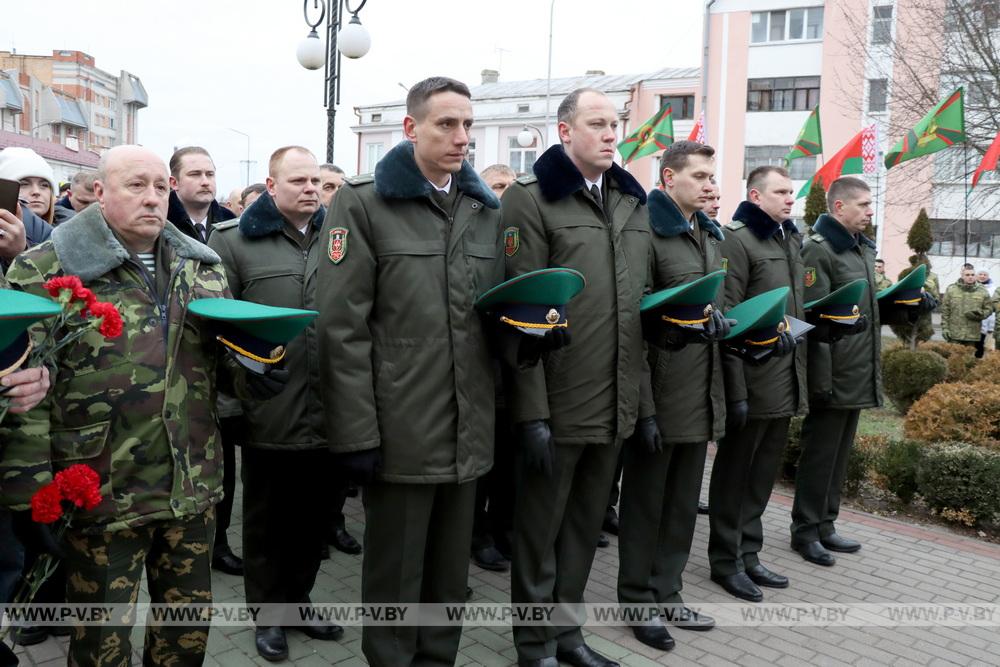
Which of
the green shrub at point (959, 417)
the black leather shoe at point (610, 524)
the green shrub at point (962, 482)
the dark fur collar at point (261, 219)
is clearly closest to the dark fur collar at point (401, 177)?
the dark fur collar at point (261, 219)

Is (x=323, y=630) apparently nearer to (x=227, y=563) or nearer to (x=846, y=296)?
(x=227, y=563)

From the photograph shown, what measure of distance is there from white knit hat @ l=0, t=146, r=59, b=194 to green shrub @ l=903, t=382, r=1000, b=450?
692cm

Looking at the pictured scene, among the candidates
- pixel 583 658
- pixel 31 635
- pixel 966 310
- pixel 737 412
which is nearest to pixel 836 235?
pixel 737 412

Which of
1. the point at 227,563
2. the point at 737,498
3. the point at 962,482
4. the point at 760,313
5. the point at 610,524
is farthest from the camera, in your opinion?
the point at 962,482

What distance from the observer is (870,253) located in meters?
5.73

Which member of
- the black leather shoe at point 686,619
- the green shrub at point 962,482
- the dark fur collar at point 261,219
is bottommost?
the black leather shoe at point 686,619

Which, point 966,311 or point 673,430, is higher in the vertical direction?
point 966,311

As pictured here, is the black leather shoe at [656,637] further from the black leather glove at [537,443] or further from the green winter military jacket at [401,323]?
the green winter military jacket at [401,323]

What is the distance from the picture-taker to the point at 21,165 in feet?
14.1

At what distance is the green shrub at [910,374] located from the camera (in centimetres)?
1019

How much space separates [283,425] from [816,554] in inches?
146

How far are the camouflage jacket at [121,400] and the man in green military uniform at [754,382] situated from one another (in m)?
3.06

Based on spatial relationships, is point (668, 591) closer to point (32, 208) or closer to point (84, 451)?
point (84, 451)

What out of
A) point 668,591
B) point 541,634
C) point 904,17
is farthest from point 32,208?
point 904,17
